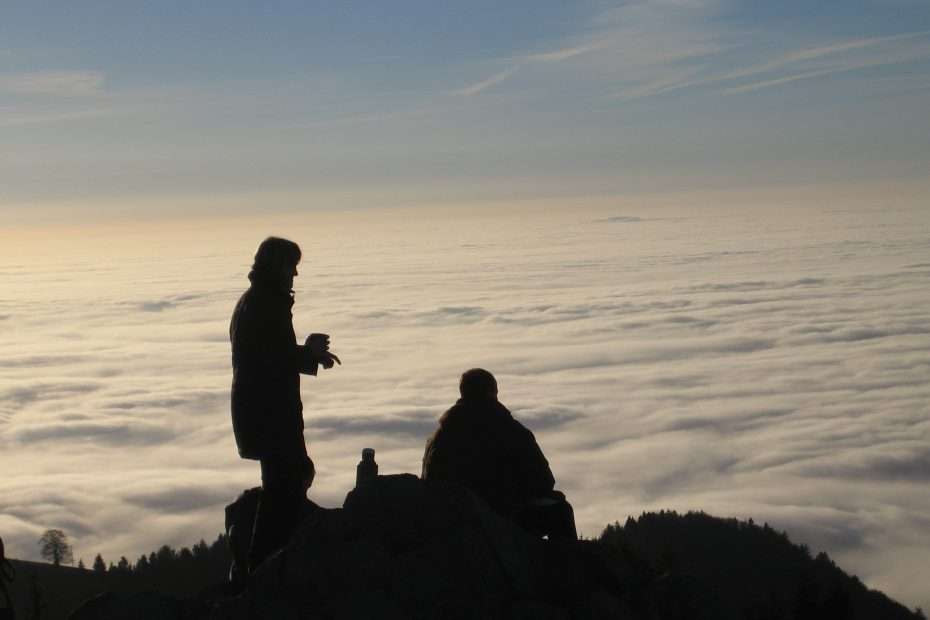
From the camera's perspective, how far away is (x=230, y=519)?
6836mm

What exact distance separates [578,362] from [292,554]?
468 feet

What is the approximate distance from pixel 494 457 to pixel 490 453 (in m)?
0.04

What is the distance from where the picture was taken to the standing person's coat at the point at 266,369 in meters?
6.07

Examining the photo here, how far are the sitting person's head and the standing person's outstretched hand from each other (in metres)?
1.18

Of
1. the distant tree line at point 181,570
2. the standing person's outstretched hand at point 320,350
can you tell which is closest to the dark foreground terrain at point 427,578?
the standing person's outstretched hand at point 320,350

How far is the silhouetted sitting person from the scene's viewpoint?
7.08 metres

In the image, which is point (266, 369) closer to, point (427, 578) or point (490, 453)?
point (427, 578)

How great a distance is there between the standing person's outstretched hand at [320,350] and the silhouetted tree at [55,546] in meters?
8.79

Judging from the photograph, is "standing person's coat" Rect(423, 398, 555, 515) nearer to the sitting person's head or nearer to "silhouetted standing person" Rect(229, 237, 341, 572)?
the sitting person's head

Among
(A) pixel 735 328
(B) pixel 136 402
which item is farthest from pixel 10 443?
(A) pixel 735 328

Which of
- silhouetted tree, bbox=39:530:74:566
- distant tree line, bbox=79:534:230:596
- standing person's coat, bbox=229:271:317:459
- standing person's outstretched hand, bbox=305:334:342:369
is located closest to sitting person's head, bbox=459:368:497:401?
standing person's outstretched hand, bbox=305:334:342:369

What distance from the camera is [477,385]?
7.11m

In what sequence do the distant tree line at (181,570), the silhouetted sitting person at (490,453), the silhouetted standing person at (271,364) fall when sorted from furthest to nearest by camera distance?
the distant tree line at (181,570), the silhouetted sitting person at (490,453), the silhouetted standing person at (271,364)

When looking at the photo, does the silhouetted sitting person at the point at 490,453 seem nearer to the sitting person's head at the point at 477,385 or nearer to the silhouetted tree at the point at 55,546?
the sitting person's head at the point at 477,385
